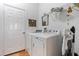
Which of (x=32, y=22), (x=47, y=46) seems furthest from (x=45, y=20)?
(x=47, y=46)

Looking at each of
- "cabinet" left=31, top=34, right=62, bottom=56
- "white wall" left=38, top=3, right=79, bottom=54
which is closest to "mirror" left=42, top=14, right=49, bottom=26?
"white wall" left=38, top=3, right=79, bottom=54

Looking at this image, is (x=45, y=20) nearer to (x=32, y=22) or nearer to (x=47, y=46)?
Answer: (x=32, y=22)

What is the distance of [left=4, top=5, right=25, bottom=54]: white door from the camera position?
3.54 ft

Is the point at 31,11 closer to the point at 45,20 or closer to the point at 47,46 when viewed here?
the point at 45,20

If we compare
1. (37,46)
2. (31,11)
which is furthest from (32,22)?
(37,46)

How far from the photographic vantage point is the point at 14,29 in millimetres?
1127

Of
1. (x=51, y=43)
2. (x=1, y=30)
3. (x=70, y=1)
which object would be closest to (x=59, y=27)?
(x=51, y=43)

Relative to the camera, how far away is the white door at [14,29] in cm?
108

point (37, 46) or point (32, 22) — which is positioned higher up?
point (32, 22)

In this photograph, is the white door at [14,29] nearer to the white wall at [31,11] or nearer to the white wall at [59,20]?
the white wall at [31,11]

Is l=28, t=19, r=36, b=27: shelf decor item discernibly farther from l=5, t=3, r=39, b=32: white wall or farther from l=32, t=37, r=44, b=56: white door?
l=32, t=37, r=44, b=56: white door

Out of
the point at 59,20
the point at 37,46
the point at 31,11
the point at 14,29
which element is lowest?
the point at 37,46

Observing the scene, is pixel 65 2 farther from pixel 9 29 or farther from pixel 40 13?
pixel 9 29

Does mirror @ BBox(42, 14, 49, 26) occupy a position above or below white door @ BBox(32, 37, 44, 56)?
above
